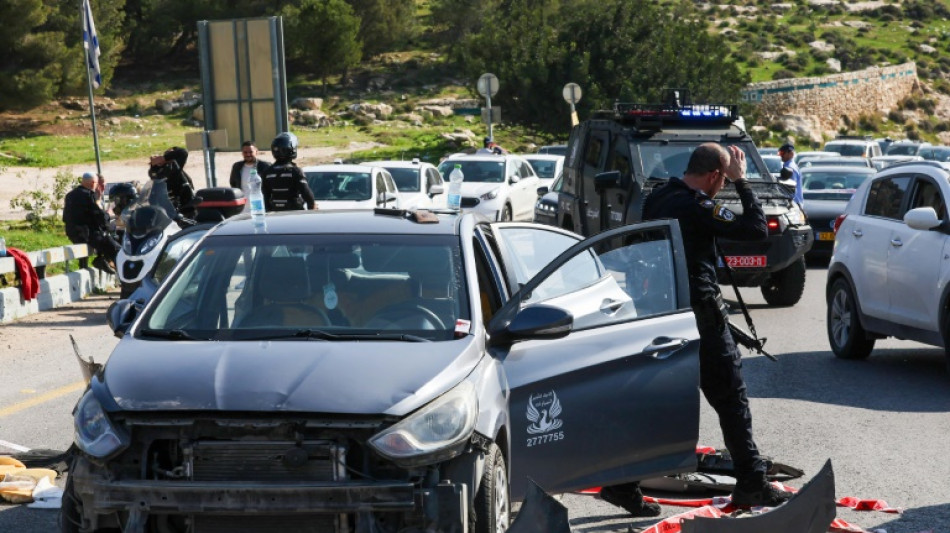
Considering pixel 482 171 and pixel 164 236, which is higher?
pixel 164 236

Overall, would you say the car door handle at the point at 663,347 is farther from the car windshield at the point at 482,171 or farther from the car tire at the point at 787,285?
→ the car windshield at the point at 482,171

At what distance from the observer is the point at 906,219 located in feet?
37.6

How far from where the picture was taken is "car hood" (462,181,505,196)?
29594mm

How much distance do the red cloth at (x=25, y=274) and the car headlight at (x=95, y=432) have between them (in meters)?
12.4

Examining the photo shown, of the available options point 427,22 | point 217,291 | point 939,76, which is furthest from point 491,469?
point 939,76

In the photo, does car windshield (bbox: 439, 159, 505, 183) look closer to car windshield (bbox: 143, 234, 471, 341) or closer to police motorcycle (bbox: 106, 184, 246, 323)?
police motorcycle (bbox: 106, 184, 246, 323)

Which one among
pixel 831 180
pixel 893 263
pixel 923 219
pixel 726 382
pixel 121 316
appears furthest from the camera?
pixel 831 180

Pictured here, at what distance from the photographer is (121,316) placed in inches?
264

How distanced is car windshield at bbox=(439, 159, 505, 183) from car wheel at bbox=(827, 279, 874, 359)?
691 inches

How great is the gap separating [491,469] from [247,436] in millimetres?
909

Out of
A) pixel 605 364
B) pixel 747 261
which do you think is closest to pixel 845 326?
pixel 747 261

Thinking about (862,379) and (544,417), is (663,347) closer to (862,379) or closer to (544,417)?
(544,417)

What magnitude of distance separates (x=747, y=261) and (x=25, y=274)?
8.60 meters

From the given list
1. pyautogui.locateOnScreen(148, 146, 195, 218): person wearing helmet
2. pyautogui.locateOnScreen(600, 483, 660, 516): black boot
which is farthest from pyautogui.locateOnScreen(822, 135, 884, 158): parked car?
pyautogui.locateOnScreen(600, 483, 660, 516): black boot
